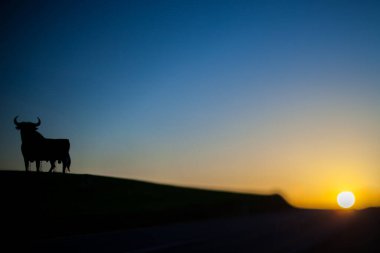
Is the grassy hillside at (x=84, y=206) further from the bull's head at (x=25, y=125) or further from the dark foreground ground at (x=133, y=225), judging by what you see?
the bull's head at (x=25, y=125)

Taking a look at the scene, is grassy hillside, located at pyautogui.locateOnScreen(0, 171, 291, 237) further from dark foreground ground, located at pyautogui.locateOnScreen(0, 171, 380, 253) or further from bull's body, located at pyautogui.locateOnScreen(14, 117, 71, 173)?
bull's body, located at pyautogui.locateOnScreen(14, 117, 71, 173)

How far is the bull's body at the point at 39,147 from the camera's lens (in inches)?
1176

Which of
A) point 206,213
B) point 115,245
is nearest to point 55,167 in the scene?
point 206,213

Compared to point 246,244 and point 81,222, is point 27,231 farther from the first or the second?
point 246,244

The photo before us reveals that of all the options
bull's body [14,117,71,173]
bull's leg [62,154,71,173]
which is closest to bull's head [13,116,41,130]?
bull's body [14,117,71,173]

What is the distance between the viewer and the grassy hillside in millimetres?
14041

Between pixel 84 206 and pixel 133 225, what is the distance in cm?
454

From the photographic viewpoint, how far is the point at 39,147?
101ft

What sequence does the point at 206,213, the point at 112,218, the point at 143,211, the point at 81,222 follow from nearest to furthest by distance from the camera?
the point at 81,222 → the point at 112,218 → the point at 143,211 → the point at 206,213

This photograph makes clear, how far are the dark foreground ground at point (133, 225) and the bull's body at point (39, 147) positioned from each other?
1615 mm

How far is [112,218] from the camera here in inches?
672

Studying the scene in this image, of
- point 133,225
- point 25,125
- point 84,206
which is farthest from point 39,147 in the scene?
point 133,225

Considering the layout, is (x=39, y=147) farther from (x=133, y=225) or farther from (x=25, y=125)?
(x=133, y=225)

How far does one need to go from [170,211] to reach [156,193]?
6.83 m
